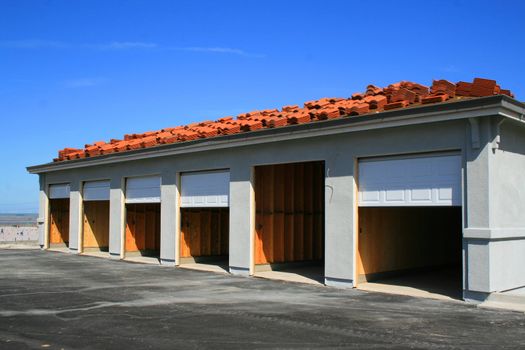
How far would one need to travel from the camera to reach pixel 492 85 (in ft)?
37.9

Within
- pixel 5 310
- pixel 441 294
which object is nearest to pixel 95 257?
pixel 5 310

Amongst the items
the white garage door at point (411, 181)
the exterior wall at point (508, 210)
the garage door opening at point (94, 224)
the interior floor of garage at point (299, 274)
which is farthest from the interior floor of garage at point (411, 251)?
the garage door opening at point (94, 224)

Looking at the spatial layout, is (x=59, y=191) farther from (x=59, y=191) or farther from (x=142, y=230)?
(x=142, y=230)

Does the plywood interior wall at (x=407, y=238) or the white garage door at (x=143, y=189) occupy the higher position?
the white garage door at (x=143, y=189)

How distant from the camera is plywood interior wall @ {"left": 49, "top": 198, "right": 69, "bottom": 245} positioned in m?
27.2

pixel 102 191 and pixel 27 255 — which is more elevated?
pixel 102 191

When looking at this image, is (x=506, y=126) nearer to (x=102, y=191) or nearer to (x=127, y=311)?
(x=127, y=311)

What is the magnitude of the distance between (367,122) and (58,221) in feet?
64.7

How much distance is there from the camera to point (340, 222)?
13.4m

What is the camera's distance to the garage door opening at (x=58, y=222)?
2715 cm

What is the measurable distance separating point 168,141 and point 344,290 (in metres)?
9.03

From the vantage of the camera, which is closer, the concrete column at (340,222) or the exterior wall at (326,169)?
the exterior wall at (326,169)

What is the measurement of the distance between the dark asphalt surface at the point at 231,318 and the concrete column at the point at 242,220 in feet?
5.13

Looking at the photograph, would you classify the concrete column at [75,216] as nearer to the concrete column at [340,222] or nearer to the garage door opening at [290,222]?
the garage door opening at [290,222]
